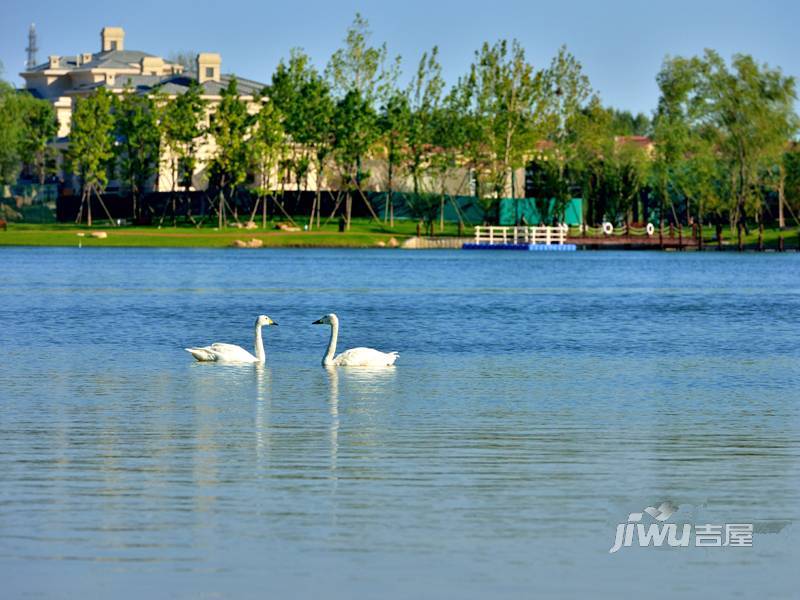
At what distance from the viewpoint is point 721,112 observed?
120 m

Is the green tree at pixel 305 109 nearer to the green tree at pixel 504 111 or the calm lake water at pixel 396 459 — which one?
the green tree at pixel 504 111

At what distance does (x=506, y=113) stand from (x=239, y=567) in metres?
113

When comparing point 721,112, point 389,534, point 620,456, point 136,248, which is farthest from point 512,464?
point 721,112

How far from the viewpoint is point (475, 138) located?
122 m

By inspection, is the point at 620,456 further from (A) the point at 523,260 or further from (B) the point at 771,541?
(A) the point at 523,260

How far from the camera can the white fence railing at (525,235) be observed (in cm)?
11719

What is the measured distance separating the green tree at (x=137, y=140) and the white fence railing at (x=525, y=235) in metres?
26.6

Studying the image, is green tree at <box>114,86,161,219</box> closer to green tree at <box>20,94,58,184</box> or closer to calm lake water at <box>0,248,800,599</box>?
green tree at <box>20,94,58,184</box>

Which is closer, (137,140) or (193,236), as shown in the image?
(193,236)

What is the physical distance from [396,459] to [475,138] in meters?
106

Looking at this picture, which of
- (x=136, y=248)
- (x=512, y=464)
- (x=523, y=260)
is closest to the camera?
(x=512, y=464)

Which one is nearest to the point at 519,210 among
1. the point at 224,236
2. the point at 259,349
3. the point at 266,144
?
the point at 266,144

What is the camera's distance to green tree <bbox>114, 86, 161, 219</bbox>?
121625 millimetres

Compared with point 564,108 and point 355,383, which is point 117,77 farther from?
point 355,383
